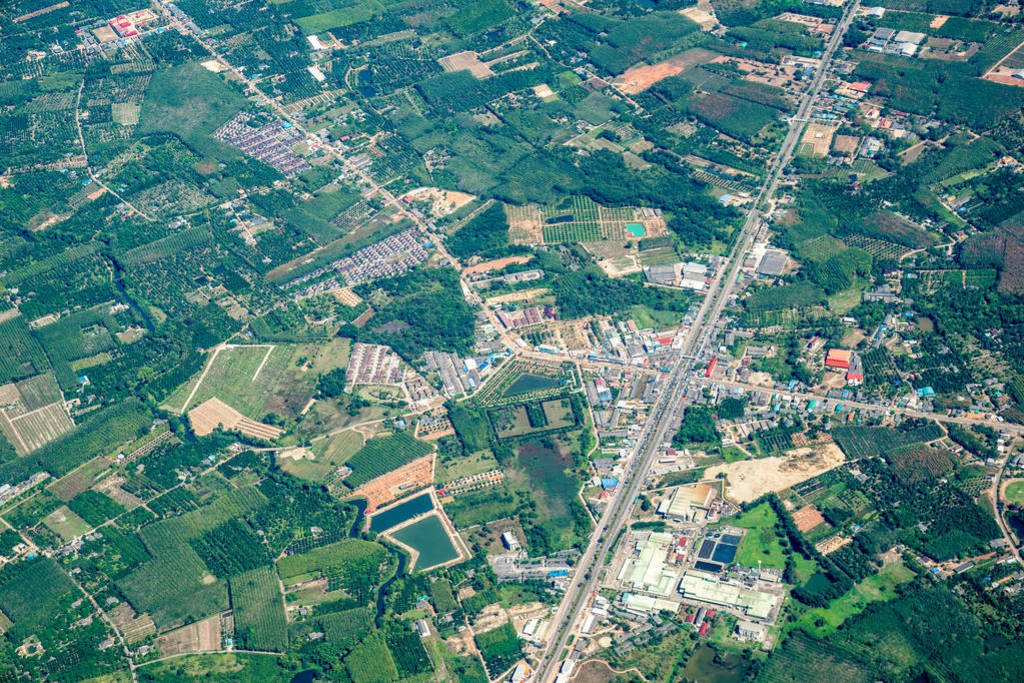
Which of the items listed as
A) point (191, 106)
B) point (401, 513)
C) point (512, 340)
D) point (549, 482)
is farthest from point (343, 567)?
point (191, 106)

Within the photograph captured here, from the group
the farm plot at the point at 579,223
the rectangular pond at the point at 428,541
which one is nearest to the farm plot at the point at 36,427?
the rectangular pond at the point at 428,541

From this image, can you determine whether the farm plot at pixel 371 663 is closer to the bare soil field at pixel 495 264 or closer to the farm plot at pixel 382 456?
the farm plot at pixel 382 456

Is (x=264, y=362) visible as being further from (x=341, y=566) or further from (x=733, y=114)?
(x=733, y=114)

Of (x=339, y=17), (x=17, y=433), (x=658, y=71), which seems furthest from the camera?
(x=339, y=17)

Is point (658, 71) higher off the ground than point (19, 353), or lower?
higher

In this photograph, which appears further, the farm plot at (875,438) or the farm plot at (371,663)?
the farm plot at (875,438)

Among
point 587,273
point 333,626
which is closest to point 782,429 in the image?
point 587,273
